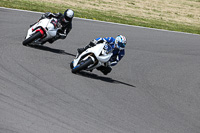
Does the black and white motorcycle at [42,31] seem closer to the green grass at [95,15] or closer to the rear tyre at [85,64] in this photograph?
the rear tyre at [85,64]

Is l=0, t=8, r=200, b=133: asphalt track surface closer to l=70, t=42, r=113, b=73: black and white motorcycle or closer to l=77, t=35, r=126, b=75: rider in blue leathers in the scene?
l=70, t=42, r=113, b=73: black and white motorcycle

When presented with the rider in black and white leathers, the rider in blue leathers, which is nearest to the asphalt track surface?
the rider in blue leathers

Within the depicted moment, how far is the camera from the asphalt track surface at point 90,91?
6.54m

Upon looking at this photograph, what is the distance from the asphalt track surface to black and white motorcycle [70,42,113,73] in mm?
265

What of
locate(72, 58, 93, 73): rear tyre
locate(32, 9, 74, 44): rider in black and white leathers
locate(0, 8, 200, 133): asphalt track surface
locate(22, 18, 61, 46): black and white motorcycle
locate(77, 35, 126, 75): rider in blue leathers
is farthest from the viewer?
locate(32, 9, 74, 44): rider in black and white leathers

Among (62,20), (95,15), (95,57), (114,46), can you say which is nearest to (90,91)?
(95,57)

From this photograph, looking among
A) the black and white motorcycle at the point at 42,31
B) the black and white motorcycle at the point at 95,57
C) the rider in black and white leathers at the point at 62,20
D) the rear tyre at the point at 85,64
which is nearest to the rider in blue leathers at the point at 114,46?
the black and white motorcycle at the point at 95,57

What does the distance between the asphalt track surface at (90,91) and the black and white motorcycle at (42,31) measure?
11.9 inches

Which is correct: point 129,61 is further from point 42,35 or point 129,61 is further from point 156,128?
point 156,128

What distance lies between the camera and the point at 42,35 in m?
11.7

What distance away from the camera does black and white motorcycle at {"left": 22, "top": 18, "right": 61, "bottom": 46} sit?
11.7 m

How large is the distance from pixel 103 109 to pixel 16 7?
524 inches

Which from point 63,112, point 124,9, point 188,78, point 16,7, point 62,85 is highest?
point 124,9

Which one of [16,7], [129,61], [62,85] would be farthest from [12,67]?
[16,7]
